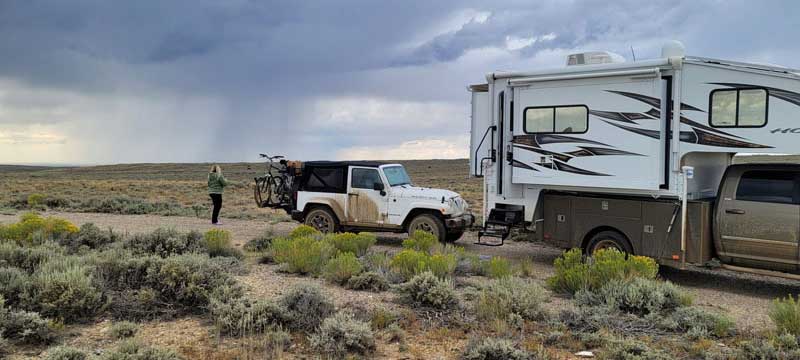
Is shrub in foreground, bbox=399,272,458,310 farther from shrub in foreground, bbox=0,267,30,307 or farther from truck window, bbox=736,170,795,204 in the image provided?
truck window, bbox=736,170,795,204

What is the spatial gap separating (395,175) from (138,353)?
8.44m

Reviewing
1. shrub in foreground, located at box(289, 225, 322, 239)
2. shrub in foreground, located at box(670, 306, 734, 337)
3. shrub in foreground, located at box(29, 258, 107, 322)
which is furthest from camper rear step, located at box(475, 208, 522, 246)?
shrub in foreground, located at box(29, 258, 107, 322)

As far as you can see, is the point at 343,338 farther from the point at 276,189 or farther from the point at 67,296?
the point at 276,189

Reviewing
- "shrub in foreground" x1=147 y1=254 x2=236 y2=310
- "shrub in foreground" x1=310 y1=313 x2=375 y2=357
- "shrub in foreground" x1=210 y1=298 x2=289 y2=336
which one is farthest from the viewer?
"shrub in foreground" x1=147 y1=254 x2=236 y2=310

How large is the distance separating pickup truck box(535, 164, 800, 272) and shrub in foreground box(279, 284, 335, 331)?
5.09 metres

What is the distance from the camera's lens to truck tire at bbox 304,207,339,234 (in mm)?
12992

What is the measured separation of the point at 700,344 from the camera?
18.0 ft

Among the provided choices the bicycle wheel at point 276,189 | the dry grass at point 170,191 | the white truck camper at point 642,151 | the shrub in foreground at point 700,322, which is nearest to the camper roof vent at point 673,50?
the white truck camper at point 642,151

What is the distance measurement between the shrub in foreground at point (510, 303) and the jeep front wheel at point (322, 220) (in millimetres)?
6559

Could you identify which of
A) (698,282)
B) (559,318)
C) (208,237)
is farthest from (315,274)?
(698,282)

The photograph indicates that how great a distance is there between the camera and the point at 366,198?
1262 centimetres

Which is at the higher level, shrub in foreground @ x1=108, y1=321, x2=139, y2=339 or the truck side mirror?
the truck side mirror

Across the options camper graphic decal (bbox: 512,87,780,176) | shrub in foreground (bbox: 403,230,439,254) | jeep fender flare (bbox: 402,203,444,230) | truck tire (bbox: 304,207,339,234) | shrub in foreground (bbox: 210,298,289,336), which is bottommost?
shrub in foreground (bbox: 210,298,289,336)

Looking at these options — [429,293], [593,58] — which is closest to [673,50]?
[593,58]
